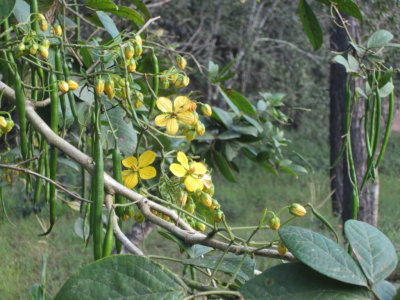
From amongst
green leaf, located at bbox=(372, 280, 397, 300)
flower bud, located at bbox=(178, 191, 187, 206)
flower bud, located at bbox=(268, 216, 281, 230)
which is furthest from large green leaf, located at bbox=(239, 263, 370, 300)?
flower bud, located at bbox=(178, 191, 187, 206)

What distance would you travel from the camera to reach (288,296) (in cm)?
34

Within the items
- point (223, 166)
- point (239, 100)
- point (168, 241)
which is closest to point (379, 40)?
point (239, 100)

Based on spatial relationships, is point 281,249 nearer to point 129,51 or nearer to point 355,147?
point 129,51

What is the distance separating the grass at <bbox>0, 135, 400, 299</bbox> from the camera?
2.64 m

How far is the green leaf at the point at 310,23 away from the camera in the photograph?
847 mm

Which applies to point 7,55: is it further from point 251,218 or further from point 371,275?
point 251,218

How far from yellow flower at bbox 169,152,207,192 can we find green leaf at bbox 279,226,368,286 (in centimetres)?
21

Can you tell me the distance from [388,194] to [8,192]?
312 centimetres

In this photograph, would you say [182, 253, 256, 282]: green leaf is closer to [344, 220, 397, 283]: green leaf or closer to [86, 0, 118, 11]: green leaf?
[344, 220, 397, 283]: green leaf

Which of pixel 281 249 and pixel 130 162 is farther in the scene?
pixel 130 162

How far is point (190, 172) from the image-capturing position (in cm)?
59

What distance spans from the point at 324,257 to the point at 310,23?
22.8 inches

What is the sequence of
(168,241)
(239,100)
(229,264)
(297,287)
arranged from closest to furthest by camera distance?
(297,287) → (229,264) → (239,100) → (168,241)

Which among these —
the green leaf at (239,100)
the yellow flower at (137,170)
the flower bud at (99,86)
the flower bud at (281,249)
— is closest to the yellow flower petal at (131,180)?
the yellow flower at (137,170)
